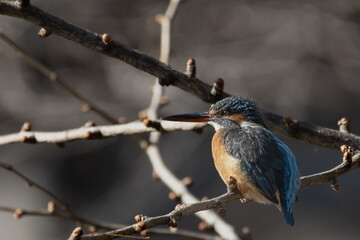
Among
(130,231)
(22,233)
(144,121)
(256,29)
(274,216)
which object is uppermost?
(256,29)

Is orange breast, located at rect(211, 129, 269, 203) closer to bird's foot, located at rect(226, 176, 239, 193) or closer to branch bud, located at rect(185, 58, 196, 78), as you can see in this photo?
bird's foot, located at rect(226, 176, 239, 193)

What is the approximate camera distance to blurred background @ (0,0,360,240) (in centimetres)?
525

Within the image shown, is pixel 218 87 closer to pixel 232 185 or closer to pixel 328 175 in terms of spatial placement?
pixel 232 185

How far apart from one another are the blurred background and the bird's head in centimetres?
257

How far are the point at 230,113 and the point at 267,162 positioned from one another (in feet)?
1.51

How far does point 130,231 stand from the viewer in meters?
1.56

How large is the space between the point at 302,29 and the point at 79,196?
8.89ft

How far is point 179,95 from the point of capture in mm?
5445

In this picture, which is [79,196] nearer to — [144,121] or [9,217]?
[9,217]

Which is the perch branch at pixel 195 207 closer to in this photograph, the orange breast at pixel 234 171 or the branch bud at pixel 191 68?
the orange breast at pixel 234 171

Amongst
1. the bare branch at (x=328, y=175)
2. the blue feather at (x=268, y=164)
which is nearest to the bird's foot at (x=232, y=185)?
the blue feather at (x=268, y=164)

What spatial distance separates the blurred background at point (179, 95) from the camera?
17.2 feet

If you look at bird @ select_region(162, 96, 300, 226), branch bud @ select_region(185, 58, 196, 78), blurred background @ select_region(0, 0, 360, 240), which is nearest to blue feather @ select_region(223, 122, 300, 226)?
bird @ select_region(162, 96, 300, 226)

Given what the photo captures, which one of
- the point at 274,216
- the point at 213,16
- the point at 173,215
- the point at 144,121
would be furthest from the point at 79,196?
the point at 173,215
